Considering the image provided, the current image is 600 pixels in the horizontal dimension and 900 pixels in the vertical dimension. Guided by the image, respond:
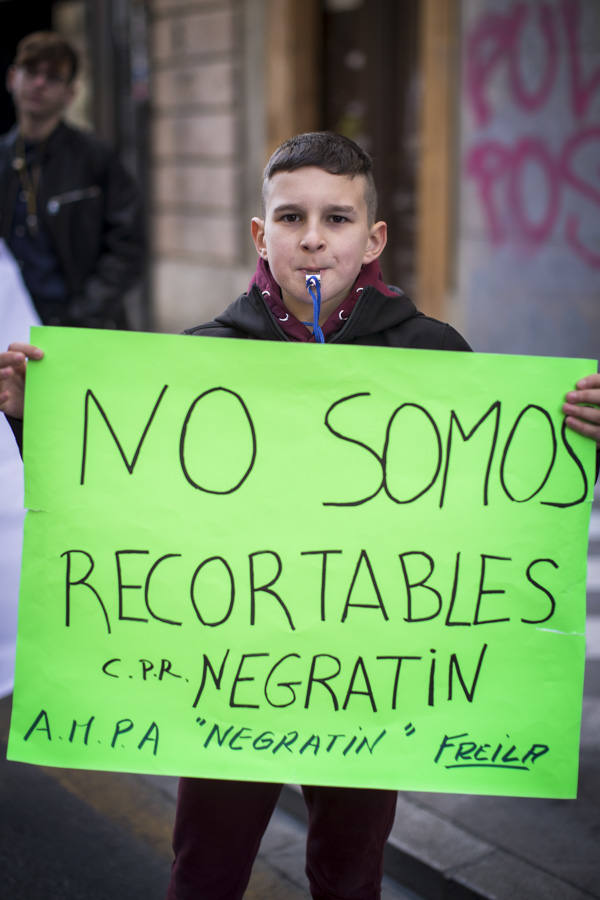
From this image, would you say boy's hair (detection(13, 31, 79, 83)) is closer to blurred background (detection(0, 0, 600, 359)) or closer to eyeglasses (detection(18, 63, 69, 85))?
eyeglasses (detection(18, 63, 69, 85))

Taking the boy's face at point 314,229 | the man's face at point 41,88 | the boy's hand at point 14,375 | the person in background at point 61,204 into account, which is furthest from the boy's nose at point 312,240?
the man's face at point 41,88

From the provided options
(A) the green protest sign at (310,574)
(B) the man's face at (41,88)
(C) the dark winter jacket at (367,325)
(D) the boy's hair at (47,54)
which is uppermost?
(D) the boy's hair at (47,54)

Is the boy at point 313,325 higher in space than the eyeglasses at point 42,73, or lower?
lower

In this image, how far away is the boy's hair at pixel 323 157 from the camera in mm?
2193

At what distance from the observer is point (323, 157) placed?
7.20 ft

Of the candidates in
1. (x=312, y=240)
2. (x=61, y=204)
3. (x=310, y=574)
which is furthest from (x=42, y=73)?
(x=310, y=574)

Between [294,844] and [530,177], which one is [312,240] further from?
[530,177]

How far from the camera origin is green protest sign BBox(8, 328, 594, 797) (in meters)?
2.16

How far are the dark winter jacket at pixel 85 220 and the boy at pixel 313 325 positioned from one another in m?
2.99

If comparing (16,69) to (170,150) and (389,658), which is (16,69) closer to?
(389,658)

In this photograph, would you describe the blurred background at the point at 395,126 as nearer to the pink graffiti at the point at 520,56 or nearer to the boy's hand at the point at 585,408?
the pink graffiti at the point at 520,56

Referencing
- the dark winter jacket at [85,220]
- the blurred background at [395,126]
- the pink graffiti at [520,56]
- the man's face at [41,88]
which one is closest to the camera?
the man's face at [41,88]

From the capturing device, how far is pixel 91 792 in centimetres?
358

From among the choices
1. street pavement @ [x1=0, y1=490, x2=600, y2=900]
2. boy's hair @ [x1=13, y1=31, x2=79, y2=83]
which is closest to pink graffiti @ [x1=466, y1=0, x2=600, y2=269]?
boy's hair @ [x1=13, y1=31, x2=79, y2=83]
